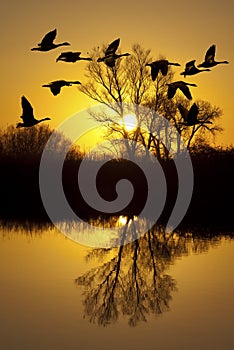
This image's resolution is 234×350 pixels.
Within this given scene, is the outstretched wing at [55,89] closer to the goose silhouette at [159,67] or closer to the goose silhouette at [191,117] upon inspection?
the goose silhouette at [159,67]

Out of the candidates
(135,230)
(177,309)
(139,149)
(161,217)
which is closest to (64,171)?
(139,149)

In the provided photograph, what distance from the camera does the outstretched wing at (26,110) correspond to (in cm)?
773

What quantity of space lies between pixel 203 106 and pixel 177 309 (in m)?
26.7

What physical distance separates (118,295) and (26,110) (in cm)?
409

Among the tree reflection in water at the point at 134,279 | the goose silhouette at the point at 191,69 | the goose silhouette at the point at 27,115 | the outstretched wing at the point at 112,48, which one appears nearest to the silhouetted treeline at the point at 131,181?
the tree reflection in water at the point at 134,279

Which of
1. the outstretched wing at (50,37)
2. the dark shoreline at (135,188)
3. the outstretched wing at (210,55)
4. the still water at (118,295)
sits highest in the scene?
the outstretched wing at (50,37)

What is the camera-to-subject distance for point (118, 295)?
11.0 meters

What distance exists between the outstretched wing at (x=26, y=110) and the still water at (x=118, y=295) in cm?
228

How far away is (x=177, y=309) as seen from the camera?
9.84 metres

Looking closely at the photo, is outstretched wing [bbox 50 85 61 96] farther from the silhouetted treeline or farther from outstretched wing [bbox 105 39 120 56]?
the silhouetted treeline

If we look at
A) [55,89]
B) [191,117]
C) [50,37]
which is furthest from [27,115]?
[191,117]

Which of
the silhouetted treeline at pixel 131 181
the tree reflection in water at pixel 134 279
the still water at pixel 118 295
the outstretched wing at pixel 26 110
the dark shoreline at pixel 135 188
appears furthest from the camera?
the silhouetted treeline at pixel 131 181

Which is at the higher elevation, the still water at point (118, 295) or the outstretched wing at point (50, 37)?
the outstretched wing at point (50, 37)

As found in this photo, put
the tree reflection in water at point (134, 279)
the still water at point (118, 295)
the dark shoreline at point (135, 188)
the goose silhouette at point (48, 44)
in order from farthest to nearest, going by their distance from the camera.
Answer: the dark shoreline at point (135, 188), the tree reflection in water at point (134, 279), the still water at point (118, 295), the goose silhouette at point (48, 44)
